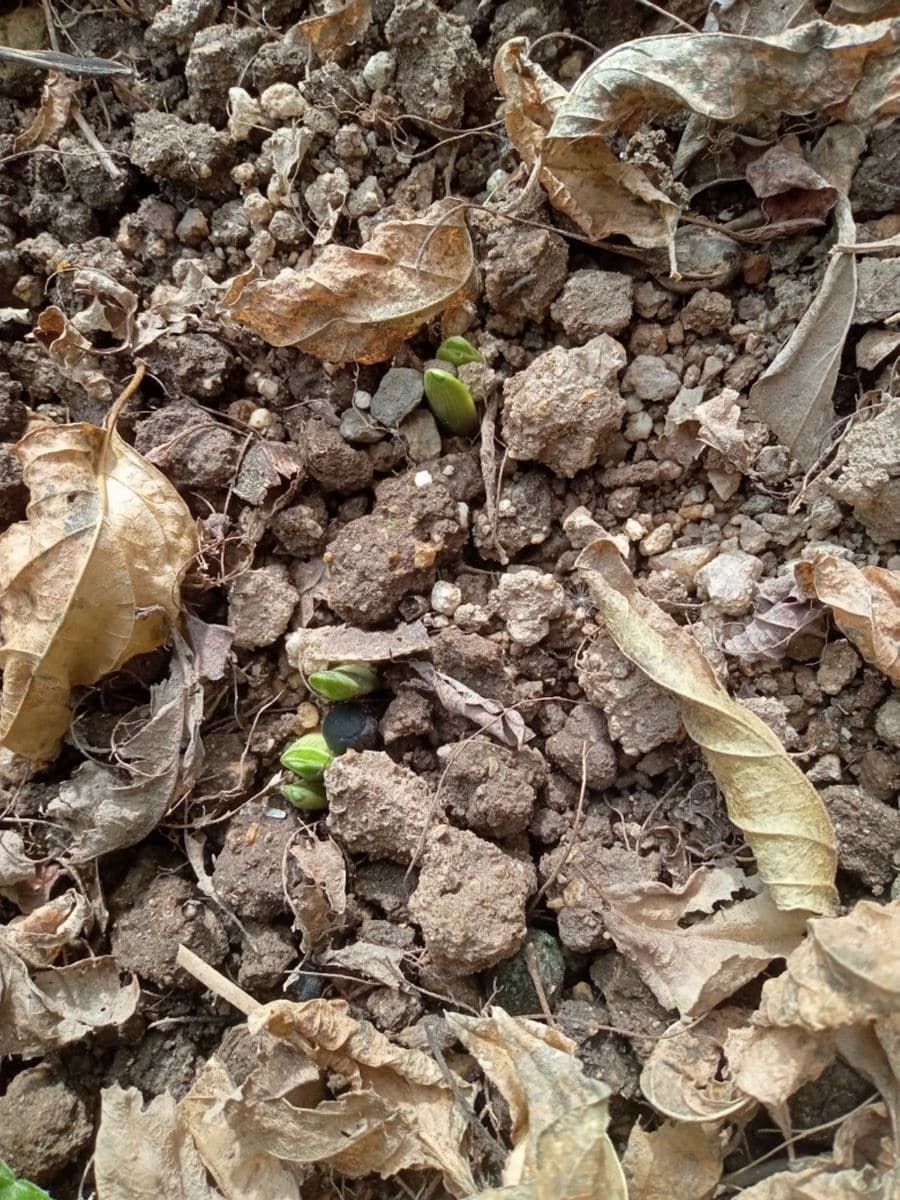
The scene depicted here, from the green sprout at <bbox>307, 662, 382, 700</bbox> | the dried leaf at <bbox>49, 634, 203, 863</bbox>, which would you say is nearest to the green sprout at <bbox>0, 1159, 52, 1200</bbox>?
the dried leaf at <bbox>49, 634, 203, 863</bbox>

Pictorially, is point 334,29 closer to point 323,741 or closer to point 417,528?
point 417,528

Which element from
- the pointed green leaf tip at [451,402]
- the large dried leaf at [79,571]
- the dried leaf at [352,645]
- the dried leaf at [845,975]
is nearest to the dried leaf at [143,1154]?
the large dried leaf at [79,571]

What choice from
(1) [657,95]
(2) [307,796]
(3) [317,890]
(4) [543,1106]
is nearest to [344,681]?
(2) [307,796]

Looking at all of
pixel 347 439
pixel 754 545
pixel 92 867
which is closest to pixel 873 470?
pixel 754 545

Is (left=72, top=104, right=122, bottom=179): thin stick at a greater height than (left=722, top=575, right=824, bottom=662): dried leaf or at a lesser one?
greater

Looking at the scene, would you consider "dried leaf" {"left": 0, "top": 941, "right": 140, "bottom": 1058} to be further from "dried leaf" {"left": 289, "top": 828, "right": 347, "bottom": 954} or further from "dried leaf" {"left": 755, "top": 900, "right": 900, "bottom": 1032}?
"dried leaf" {"left": 755, "top": 900, "right": 900, "bottom": 1032}

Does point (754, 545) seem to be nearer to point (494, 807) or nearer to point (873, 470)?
point (873, 470)

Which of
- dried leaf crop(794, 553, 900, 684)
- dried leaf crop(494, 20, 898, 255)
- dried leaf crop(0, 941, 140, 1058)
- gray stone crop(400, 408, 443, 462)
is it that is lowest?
dried leaf crop(0, 941, 140, 1058)
